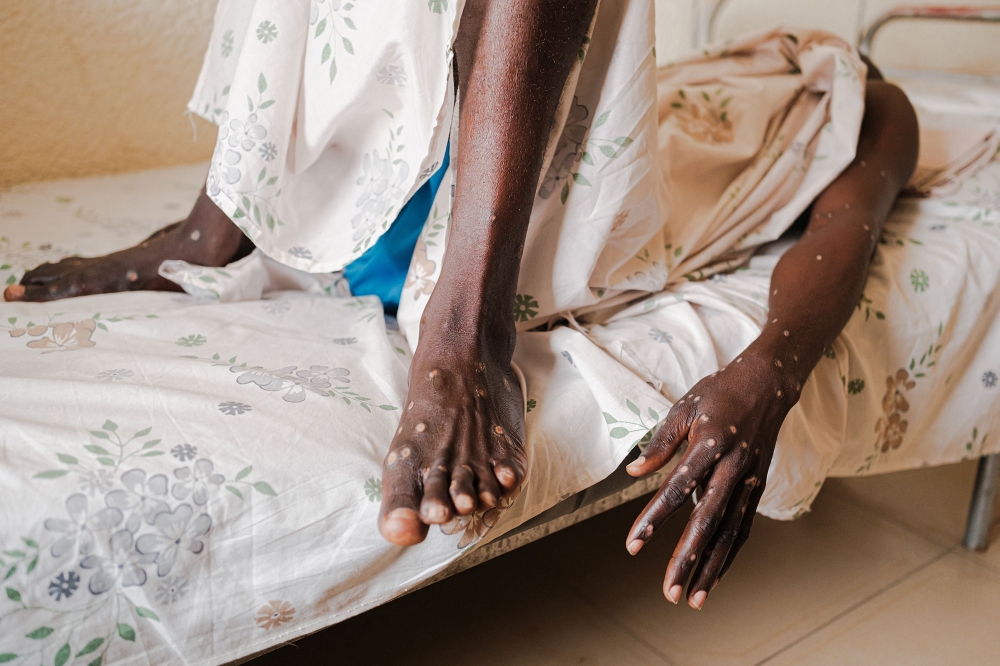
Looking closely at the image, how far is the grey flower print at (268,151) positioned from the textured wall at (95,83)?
3.99 ft

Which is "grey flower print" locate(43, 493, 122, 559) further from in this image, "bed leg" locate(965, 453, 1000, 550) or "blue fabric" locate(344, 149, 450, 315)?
"bed leg" locate(965, 453, 1000, 550)

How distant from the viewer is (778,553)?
1048 millimetres

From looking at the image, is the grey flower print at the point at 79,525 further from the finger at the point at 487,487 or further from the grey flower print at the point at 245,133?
the grey flower print at the point at 245,133

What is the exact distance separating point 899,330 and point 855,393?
0.10m

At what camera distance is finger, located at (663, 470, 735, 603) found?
595mm

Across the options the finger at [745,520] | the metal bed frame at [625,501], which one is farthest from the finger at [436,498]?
the finger at [745,520]

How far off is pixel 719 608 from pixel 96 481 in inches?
27.2

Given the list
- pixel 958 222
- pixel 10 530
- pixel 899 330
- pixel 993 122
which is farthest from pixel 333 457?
pixel 993 122

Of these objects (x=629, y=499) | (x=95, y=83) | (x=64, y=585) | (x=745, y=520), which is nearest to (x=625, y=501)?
(x=629, y=499)

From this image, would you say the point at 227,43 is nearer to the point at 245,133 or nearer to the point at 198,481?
the point at 245,133

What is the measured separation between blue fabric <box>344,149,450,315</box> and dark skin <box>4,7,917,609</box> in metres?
0.18

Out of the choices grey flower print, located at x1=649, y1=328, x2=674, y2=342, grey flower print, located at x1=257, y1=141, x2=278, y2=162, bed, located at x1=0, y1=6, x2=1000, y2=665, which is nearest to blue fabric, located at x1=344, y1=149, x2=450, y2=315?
bed, located at x1=0, y1=6, x2=1000, y2=665

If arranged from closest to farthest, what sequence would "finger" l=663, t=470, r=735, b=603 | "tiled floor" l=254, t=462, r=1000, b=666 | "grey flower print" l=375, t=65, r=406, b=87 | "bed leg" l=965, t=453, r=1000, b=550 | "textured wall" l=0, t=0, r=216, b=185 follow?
"finger" l=663, t=470, r=735, b=603
"grey flower print" l=375, t=65, r=406, b=87
"tiled floor" l=254, t=462, r=1000, b=666
"bed leg" l=965, t=453, r=1000, b=550
"textured wall" l=0, t=0, r=216, b=185

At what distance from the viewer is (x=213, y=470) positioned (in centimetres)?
55
